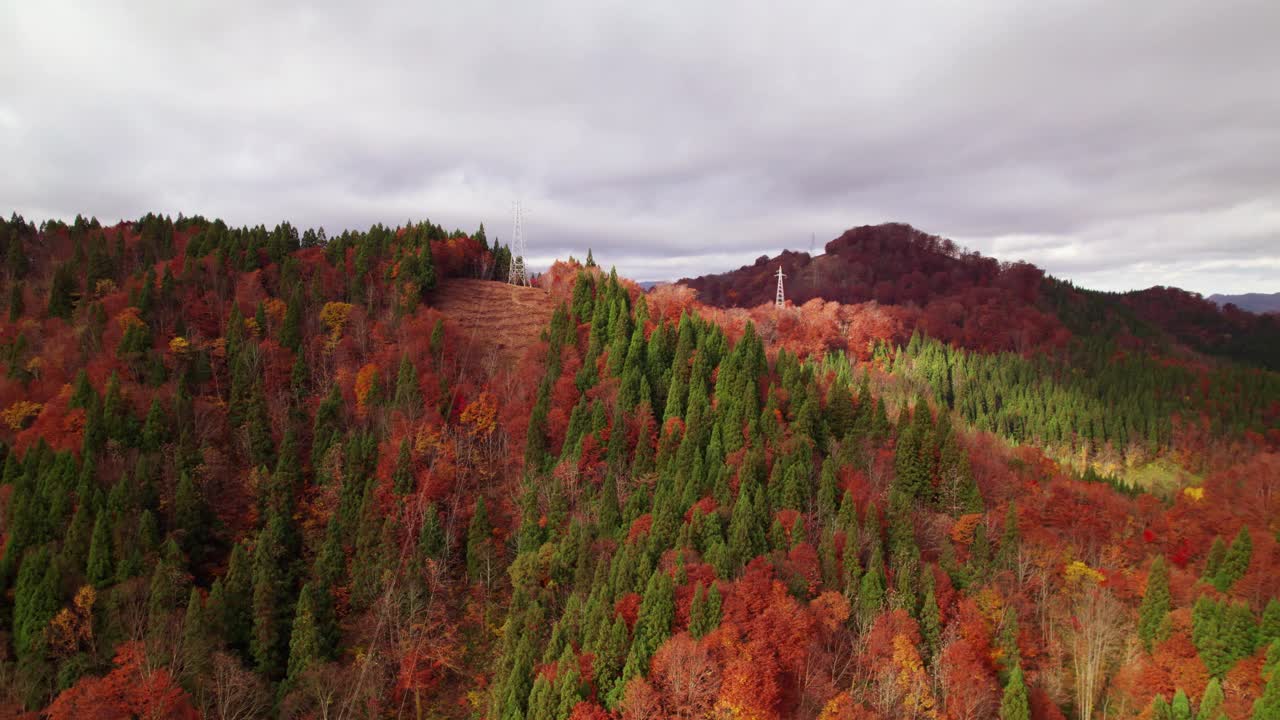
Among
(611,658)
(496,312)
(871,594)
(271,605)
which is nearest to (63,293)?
(496,312)

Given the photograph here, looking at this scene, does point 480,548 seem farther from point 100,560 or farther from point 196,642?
point 100,560

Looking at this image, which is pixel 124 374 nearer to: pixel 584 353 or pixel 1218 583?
pixel 584 353

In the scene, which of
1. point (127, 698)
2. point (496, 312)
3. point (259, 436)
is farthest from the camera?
point (496, 312)

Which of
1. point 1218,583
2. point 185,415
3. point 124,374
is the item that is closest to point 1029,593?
point 1218,583

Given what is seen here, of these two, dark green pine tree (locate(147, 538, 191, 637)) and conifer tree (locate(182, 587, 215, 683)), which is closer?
conifer tree (locate(182, 587, 215, 683))

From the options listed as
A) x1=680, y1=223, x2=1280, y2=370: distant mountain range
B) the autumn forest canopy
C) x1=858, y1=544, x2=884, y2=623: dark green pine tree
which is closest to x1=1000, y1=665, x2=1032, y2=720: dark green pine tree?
the autumn forest canopy

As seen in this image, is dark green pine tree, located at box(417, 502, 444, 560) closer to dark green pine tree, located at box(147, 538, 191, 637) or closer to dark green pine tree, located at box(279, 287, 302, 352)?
dark green pine tree, located at box(147, 538, 191, 637)
